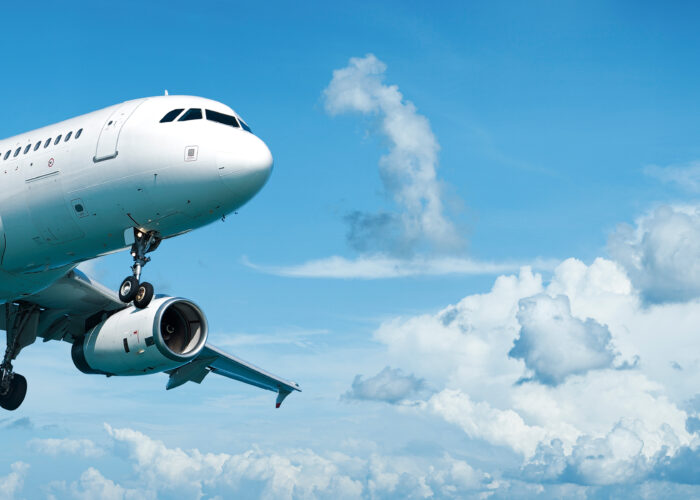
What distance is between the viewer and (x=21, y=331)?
34.1m

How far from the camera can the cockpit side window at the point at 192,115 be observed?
84.6 ft

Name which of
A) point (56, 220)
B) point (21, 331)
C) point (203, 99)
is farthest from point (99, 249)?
point (21, 331)

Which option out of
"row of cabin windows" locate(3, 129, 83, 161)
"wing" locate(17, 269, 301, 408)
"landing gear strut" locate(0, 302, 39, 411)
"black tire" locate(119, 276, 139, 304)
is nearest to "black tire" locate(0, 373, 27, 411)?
"landing gear strut" locate(0, 302, 39, 411)

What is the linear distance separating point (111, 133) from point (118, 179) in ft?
4.92

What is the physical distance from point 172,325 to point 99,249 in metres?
4.65

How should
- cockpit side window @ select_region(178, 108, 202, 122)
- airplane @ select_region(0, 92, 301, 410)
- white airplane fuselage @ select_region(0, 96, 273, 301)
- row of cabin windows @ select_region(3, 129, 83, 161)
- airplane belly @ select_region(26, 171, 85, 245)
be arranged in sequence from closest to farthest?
white airplane fuselage @ select_region(0, 96, 273, 301) < airplane @ select_region(0, 92, 301, 410) < cockpit side window @ select_region(178, 108, 202, 122) < airplane belly @ select_region(26, 171, 85, 245) < row of cabin windows @ select_region(3, 129, 83, 161)

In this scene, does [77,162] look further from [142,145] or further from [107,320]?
[107,320]

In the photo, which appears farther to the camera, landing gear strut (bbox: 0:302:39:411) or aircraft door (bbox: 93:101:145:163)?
landing gear strut (bbox: 0:302:39:411)

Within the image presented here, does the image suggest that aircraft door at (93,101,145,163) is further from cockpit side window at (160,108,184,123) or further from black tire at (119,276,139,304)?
black tire at (119,276,139,304)

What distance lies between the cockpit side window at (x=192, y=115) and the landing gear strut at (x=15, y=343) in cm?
1170

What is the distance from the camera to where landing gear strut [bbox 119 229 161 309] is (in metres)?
25.0

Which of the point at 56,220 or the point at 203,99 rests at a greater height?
the point at 203,99

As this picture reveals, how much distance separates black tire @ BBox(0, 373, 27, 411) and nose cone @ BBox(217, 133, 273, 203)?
46.7 ft

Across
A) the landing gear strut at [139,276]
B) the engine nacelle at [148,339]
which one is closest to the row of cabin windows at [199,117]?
the landing gear strut at [139,276]
